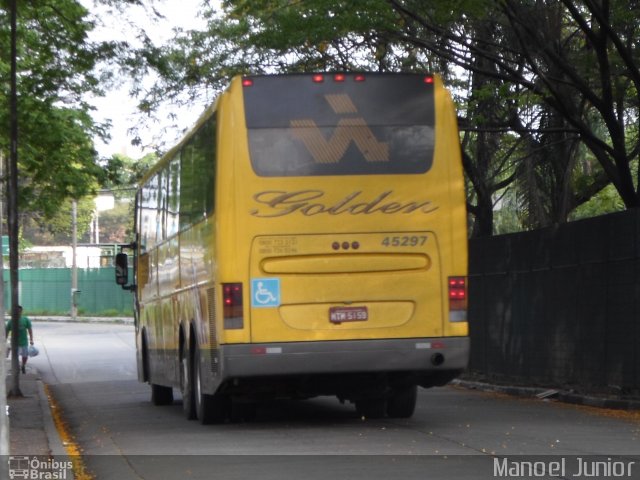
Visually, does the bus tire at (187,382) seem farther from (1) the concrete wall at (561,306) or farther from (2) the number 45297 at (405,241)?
(1) the concrete wall at (561,306)

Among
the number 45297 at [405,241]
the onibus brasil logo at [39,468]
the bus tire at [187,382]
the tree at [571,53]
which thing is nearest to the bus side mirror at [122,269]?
the bus tire at [187,382]

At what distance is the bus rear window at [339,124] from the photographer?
46.3 ft

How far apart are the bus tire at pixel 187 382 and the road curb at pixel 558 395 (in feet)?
18.5

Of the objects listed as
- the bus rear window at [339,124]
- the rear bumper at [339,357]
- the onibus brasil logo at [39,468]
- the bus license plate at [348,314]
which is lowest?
the onibus brasil logo at [39,468]

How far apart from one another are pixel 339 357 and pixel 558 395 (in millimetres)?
6834

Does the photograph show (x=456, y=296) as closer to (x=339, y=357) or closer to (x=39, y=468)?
(x=339, y=357)

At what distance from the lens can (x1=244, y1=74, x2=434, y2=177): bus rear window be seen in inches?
555

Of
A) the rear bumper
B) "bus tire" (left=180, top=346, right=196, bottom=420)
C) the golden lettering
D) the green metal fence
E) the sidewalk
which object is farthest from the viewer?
the green metal fence

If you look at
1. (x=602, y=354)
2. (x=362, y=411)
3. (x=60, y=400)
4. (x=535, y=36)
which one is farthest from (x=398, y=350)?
(x=60, y=400)

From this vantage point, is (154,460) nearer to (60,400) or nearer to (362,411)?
(362,411)

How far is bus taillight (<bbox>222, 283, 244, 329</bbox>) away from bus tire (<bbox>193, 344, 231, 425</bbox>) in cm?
189

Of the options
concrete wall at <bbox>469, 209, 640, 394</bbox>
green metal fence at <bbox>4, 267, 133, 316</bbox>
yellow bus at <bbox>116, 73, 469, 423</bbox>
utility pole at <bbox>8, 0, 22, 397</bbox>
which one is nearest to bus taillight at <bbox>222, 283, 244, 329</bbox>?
yellow bus at <bbox>116, 73, 469, 423</bbox>

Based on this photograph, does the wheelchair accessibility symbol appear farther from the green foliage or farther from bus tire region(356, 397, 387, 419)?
the green foliage

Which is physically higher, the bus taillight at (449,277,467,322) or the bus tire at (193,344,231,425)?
the bus taillight at (449,277,467,322)
